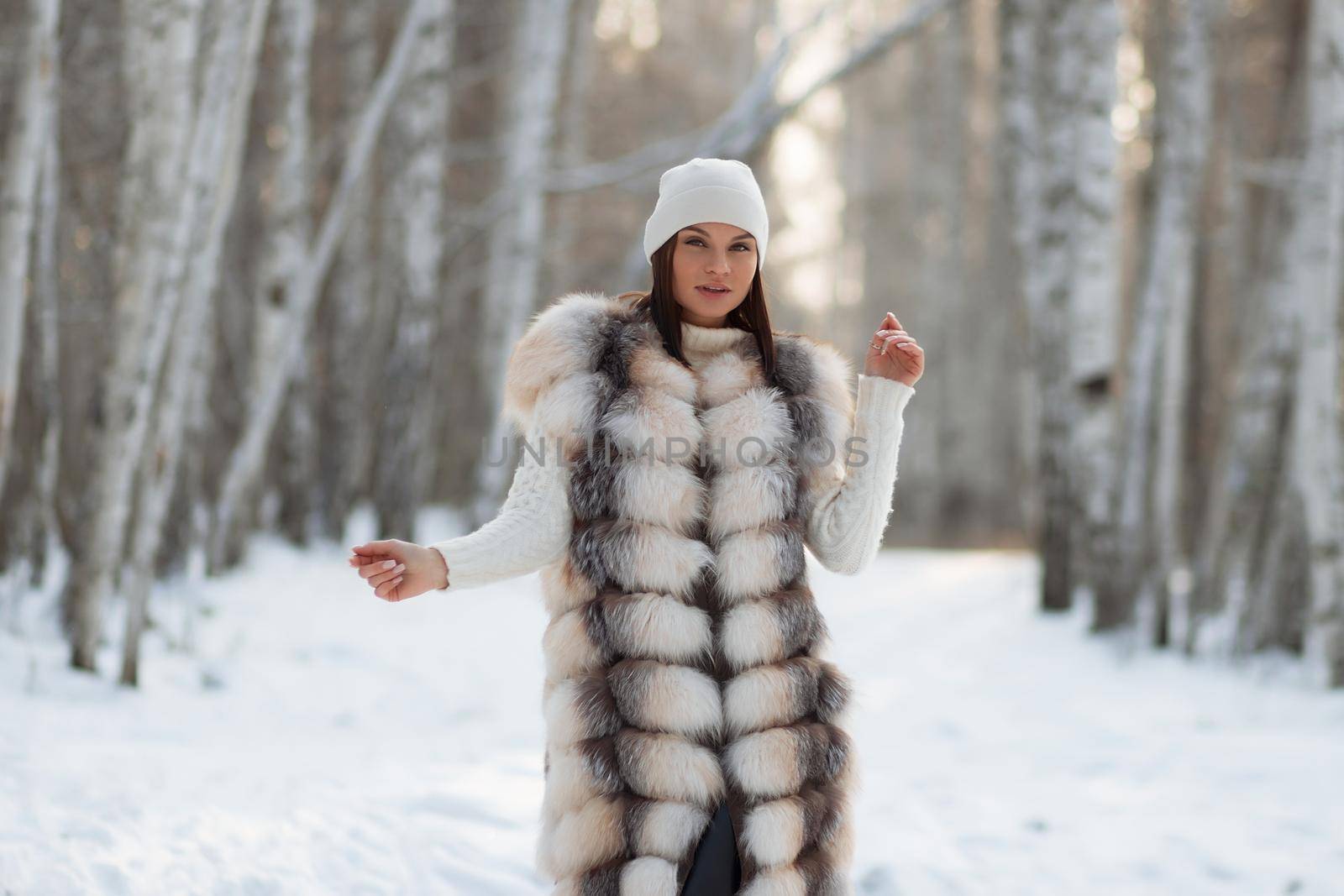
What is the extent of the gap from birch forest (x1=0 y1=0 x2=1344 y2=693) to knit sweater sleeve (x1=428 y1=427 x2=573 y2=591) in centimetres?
249

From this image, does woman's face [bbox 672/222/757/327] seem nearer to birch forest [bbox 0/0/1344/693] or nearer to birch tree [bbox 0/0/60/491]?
birch forest [bbox 0/0/1344/693]

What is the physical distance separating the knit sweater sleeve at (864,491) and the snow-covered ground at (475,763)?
0.95 ft

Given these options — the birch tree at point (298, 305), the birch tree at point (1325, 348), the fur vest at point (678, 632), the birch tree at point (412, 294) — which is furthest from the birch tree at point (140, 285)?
the birch tree at point (1325, 348)

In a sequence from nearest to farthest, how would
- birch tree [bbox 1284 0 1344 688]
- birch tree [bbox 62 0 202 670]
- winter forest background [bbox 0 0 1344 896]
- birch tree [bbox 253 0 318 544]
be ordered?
winter forest background [bbox 0 0 1344 896] < birch tree [bbox 62 0 202 670] < birch tree [bbox 1284 0 1344 688] < birch tree [bbox 253 0 318 544]

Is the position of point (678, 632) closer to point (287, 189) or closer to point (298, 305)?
point (298, 305)

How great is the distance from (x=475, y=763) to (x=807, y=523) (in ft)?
6.89

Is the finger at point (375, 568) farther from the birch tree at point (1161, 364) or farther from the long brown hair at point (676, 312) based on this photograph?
the birch tree at point (1161, 364)

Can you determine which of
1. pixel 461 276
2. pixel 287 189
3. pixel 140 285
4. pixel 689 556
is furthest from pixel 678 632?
pixel 461 276

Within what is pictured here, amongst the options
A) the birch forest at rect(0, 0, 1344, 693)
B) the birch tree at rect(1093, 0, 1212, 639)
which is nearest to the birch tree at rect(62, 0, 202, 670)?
the birch forest at rect(0, 0, 1344, 693)

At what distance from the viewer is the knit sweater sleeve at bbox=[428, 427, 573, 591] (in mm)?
1967

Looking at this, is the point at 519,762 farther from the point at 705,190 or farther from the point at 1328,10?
the point at 1328,10

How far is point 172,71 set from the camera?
4.06 meters

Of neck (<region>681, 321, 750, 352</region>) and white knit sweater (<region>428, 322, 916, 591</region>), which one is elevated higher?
neck (<region>681, 321, 750, 352</region>)

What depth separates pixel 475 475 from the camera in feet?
30.7
